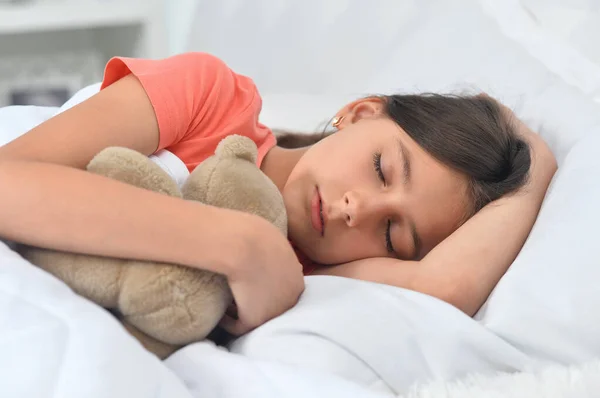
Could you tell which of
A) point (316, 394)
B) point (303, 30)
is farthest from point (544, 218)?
point (303, 30)

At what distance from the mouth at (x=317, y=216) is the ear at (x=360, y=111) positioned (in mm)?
184

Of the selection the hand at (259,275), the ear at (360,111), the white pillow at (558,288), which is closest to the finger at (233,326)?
the hand at (259,275)

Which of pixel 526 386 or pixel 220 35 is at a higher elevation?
pixel 526 386

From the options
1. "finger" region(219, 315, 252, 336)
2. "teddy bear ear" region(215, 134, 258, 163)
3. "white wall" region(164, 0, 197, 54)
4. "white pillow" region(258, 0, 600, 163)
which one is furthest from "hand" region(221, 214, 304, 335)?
"white wall" region(164, 0, 197, 54)

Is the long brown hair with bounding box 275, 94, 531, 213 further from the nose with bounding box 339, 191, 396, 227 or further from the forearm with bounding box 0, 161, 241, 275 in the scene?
the forearm with bounding box 0, 161, 241, 275

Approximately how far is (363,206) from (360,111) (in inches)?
9.9

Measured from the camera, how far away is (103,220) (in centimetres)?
61

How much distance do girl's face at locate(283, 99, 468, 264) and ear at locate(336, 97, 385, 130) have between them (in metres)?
0.10

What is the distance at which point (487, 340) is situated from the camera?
2.14 ft

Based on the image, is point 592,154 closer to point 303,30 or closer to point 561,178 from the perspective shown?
point 561,178

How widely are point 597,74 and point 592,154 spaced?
1.05 ft

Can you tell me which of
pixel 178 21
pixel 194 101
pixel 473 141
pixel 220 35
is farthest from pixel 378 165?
pixel 178 21

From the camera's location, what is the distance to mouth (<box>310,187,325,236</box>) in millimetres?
863

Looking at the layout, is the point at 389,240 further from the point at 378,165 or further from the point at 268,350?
the point at 268,350
